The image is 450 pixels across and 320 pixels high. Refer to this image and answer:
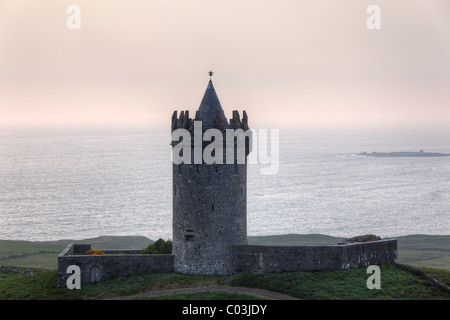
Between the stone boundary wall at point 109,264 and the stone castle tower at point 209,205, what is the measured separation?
1.44 metres

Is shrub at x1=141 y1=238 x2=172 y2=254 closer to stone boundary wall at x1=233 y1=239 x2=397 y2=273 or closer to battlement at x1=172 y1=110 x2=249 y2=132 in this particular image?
stone boundary wall at x1=233 y1=239 x2=397 y2=273

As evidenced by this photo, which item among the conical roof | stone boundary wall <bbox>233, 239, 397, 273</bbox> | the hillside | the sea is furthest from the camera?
the sea

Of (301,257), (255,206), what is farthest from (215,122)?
(255,206)

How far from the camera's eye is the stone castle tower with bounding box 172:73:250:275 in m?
37.7

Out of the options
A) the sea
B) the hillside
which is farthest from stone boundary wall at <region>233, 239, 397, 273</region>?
the sea

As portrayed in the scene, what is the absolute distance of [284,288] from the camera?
34.4 m

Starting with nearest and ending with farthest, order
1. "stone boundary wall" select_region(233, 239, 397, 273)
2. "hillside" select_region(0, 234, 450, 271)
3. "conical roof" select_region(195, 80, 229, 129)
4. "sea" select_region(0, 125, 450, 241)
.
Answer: "stone boundary wall" select_region(233, 239, 397, 273), "conical roof" select_region(195, 80, 229, 129), "hillside" select_region(0, 234, 450, 271), "sea" select_region(0, 125, 450, 241)

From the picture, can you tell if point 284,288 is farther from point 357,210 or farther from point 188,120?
point 357,210

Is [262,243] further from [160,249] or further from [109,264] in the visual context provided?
[109,264]

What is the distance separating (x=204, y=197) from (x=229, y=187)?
1.59 metres

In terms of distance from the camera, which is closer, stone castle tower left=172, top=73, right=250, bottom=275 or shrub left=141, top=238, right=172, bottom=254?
stone castle tower left=172, top=73, right=250, bottom=275

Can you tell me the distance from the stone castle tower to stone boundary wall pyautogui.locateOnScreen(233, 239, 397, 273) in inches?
40.0
